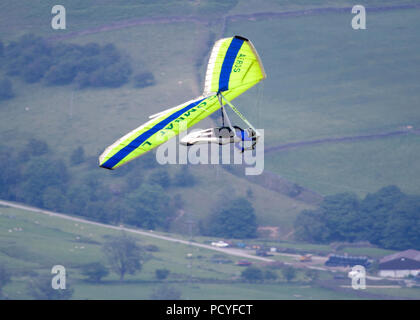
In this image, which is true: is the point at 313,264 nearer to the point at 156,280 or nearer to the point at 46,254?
the point at 156,280

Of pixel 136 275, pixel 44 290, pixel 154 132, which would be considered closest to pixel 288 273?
pixel 136 275

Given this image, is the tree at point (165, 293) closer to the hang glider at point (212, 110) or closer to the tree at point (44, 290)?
the tree at point (44, 290)

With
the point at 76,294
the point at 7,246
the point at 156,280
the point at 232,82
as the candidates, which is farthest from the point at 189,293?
the point at 232,82

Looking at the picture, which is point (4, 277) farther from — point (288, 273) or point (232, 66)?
point (232, 66)

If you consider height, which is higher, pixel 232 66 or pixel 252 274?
pixel 232 66

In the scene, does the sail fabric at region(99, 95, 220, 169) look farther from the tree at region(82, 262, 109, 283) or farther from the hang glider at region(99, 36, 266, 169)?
the tree at region(82, 262, 109, 283)
